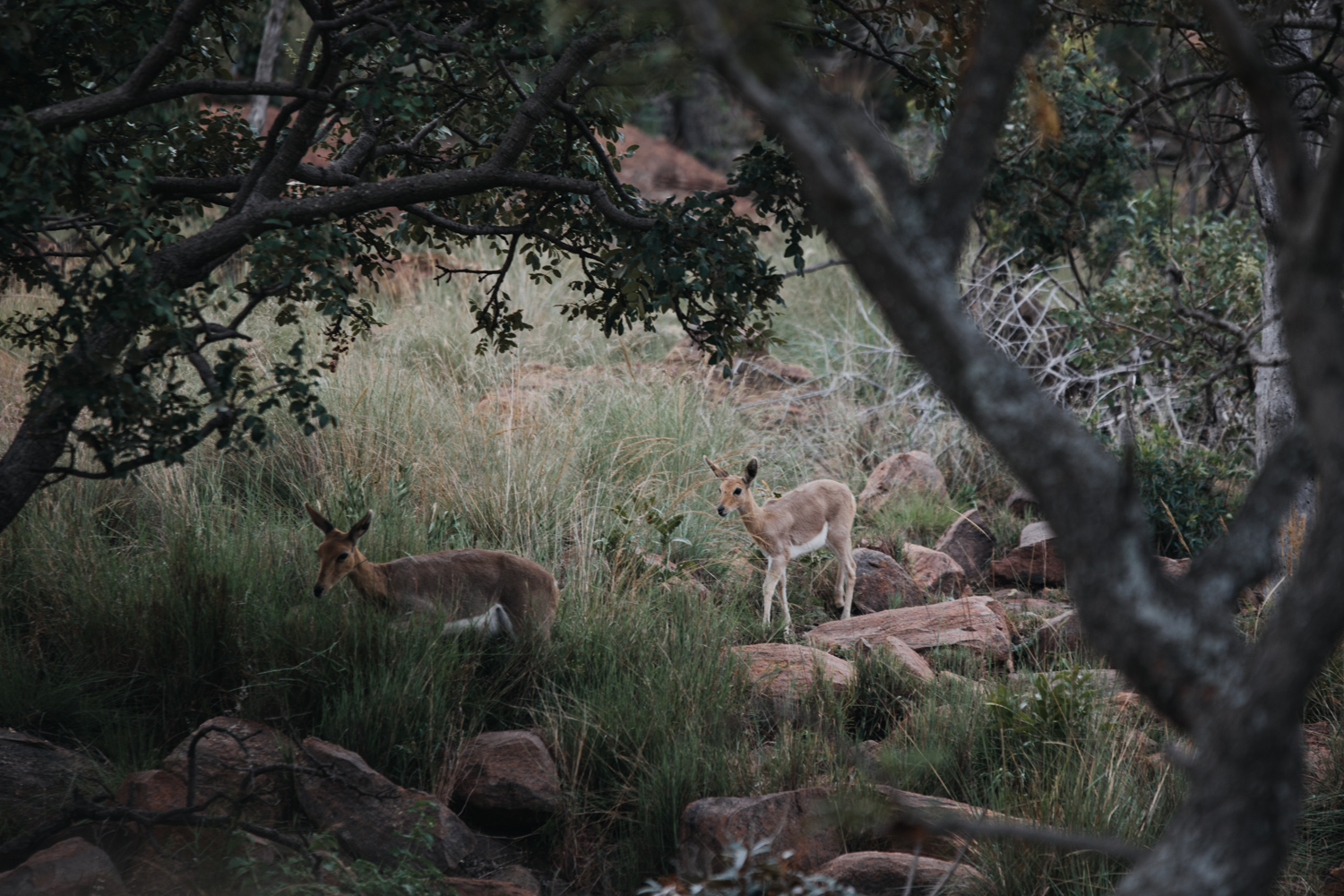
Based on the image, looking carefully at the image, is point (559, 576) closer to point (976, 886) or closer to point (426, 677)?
point (426, 677)

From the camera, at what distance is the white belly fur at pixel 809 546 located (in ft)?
24.8

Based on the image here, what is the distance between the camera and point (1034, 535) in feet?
→ 28.5

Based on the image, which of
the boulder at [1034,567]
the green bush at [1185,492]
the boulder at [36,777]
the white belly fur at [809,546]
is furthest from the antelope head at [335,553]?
the green bush at [1185,492]

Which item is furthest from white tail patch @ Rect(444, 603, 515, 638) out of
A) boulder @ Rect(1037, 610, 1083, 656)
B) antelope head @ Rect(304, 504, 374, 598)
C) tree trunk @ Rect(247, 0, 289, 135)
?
tree trunk @ Rect(247, 0, 289, 135)

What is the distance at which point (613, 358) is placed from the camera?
1175cm

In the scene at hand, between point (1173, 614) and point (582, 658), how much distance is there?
406cm

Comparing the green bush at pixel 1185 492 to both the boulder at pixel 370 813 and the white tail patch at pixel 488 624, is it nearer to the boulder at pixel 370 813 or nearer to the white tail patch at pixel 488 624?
the white tail patch at pixel 488 624

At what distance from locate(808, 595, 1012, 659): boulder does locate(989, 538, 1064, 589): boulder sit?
4.89 feet

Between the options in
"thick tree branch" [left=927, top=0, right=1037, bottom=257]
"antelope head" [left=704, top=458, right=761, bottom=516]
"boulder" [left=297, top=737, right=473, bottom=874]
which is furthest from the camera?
"antelope head" [left=704, top=458, right=761, bottom=516]

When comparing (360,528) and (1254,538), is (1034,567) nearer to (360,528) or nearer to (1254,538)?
(360,528)

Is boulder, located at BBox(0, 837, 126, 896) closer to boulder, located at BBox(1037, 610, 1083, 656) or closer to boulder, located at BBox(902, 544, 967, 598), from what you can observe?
boulder, located at BBox(1037, 610, 1083, 656)

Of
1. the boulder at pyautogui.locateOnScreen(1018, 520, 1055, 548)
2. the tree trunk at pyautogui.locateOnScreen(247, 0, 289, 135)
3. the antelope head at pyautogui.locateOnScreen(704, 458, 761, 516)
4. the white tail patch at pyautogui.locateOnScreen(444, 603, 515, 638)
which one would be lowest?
the white tail patch at pyautogui.locateOnScreen(444, 603, 515, 638)

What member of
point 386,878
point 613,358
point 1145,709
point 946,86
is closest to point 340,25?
point 946,86

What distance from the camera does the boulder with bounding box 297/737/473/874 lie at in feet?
13.3
